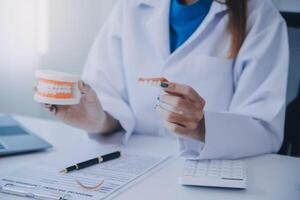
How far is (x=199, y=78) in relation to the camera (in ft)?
3.59

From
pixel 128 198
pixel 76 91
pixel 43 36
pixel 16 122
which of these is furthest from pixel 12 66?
pixel 128 198

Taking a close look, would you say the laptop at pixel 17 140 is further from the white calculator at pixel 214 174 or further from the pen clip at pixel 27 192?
the white calculator at pixel 214 174

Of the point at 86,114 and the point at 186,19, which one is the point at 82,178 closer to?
the point at 86,114

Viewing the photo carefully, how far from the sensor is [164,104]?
2.69ft

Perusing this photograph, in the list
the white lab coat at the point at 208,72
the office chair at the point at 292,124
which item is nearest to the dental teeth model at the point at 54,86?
the white lab coat at the point at 208,72

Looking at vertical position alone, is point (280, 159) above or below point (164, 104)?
below

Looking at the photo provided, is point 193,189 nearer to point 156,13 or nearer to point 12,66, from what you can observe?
point 156,13

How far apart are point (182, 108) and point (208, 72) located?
296 mm

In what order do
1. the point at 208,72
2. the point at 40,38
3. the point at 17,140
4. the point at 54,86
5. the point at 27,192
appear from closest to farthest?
the point at 27,192 → the point at 54,86 → the point at 17,140 → the point at 208,72 → the point at 40,38

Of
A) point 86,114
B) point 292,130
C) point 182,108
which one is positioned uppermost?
point 182,108

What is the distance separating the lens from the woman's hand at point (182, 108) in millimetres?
789

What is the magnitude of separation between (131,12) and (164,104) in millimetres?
443

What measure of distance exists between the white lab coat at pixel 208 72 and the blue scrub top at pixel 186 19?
0.03 m

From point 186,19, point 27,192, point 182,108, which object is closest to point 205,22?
point 186,19
